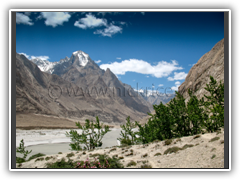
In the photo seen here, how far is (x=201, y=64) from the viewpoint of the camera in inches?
2175

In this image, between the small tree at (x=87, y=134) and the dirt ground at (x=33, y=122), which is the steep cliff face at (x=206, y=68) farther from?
the dirt ground at (x=33, y=122)

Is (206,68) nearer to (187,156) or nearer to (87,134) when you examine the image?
(87,134)

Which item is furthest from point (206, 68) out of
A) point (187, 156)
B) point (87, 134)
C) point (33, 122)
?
point (33, 122)

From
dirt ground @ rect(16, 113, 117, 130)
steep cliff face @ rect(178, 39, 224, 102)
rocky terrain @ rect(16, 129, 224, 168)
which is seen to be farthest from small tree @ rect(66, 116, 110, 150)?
dirt ground @ rect(16, 113, 117, 130)

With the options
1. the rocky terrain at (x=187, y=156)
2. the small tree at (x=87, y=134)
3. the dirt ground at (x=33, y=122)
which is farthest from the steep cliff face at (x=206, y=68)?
the dirt ground at (x=33, y=122)

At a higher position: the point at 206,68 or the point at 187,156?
the point at 206,68

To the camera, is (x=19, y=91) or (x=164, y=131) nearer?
(x=164, y=131)

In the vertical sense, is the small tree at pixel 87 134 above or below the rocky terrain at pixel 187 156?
below

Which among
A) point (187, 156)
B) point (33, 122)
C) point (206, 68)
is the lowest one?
point (33, 122)

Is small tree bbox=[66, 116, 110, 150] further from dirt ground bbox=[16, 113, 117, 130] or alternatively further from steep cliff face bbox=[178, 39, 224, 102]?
dirt ground bbox=[16, 113, 117, 130]

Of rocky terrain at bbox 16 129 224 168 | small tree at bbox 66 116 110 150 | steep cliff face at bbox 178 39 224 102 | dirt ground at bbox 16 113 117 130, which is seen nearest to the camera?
rocky terrain at bbox 16 129 224 168

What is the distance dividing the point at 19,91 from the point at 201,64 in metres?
94.1
